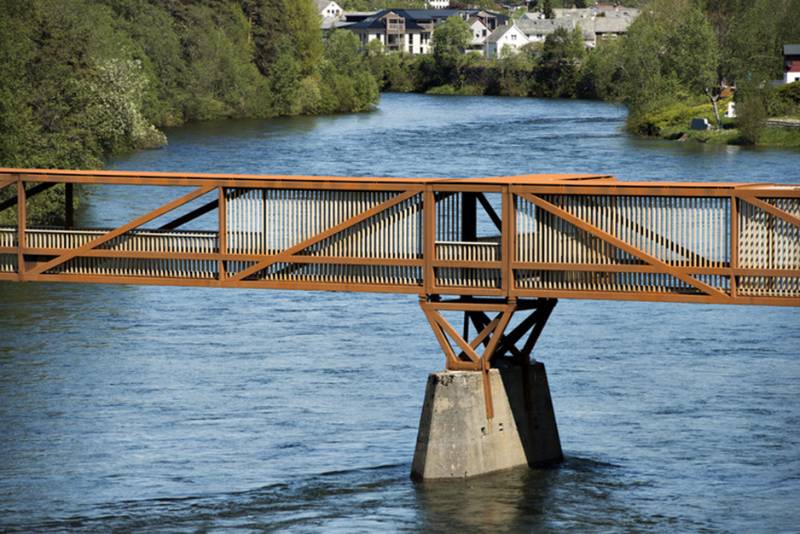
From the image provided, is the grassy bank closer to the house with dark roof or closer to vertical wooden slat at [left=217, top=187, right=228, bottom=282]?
the house with dark roof

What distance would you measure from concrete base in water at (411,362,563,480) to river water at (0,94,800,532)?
0.39 m

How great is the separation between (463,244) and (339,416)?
837cm

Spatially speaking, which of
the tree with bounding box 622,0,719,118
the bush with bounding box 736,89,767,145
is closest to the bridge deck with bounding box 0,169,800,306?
the bush with bounding box 736,89,767,145

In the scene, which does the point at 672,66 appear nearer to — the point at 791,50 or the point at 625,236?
the point at 791,50

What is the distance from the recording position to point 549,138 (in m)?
119

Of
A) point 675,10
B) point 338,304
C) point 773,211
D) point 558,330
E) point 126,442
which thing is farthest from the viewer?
point 675,10

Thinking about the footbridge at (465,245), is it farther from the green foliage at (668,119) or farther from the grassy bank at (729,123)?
the green foliage at (668,119)

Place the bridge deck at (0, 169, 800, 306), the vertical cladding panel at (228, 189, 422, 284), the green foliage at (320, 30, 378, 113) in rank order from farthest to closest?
the green foliage at (320, 30, 378, 113)
the vertical cladding panel at (228, 189, 422, 284)
the bridge deck at (0, 169, 800, 306)

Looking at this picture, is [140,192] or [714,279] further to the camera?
[140,192]

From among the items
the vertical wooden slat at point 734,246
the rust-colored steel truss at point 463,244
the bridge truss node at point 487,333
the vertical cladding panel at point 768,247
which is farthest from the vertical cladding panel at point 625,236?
the bridge truss node at point 487,333

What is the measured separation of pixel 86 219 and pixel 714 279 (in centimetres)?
4505

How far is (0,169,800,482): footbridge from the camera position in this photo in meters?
33.3

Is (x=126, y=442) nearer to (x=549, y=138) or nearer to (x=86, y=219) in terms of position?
(x=86, y=219)

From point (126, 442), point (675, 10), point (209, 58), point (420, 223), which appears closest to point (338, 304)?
point (126, 442)
